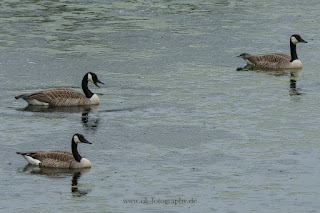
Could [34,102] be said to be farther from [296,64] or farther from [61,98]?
[296,64]

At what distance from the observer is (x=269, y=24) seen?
31.6 meters

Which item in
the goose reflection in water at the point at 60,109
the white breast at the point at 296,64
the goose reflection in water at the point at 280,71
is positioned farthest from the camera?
the white breast at the point at 296,64

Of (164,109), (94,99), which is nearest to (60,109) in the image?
(94,99)

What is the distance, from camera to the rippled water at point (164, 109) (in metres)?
14.6

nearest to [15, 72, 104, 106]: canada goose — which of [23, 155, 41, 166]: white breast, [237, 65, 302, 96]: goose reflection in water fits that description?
[23, 155, 41, 166]: white breast

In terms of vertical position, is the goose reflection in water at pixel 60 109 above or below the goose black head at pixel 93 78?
below

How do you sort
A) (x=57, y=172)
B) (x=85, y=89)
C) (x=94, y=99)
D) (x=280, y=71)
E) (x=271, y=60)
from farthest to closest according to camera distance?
1. (x=280, y=71)
2. (x=271, y=60)
3. (x=85, y=89)
4. (x=94, y=99)
5. (x=57, y=172)

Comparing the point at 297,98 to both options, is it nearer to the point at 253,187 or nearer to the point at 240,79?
the point at 240,79

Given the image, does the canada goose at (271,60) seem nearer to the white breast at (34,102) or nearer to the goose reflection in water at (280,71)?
the goose reflection in water at (280,71)

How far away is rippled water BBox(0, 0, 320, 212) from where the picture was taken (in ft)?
47.9

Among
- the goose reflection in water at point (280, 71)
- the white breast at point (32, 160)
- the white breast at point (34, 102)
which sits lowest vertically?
the goose reflection in water at point (280, 71)

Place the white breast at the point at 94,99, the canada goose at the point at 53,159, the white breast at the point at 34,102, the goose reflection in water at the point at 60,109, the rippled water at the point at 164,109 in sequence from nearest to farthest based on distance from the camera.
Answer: the rippled water at the point at 164,109 < the canada goose at the point at 53,159 < the goose reflection in water at the point at 60,109 < the white breast at the point at 34,102 < the white breast at the point at 94,99

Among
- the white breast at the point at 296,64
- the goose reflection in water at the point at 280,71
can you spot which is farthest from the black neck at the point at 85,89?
the white breast at the point at 296,64

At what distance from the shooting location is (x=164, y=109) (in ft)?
68.0
